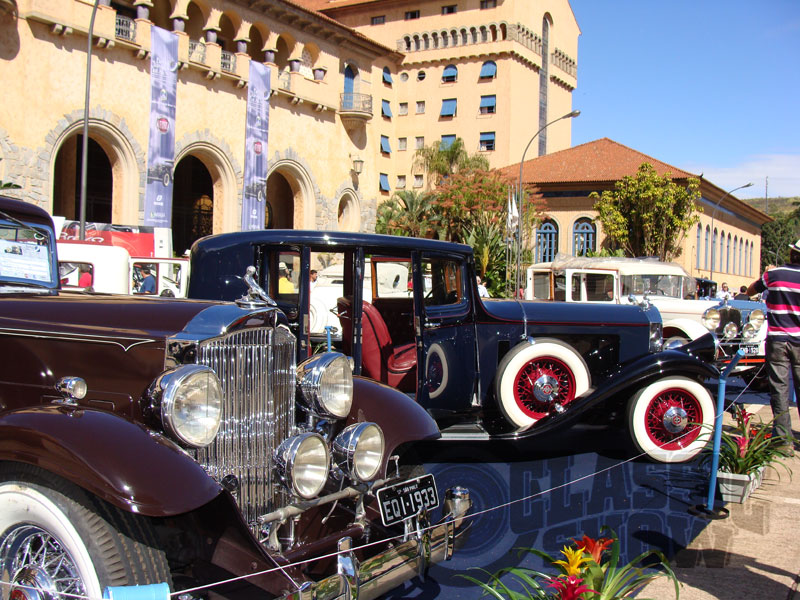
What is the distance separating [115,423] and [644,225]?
34.9 meters

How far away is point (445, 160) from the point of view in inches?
1650

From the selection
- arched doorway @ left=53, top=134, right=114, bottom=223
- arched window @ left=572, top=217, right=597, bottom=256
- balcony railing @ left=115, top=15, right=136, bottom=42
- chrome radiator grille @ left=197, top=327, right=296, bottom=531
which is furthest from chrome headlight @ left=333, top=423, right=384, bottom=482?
arched window @ left=572, top=217, right=597, bottom=256

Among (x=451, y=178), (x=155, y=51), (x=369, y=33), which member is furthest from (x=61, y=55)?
(x=369, y=33)

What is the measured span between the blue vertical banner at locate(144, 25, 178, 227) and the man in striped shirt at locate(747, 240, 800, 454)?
2126 cm

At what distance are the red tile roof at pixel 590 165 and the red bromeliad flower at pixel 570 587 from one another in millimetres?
35248

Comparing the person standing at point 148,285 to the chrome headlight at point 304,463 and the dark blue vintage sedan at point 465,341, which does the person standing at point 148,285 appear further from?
the chrome headlight at point 304,463

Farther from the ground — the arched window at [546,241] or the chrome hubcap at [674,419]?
the arched window at [546,241]

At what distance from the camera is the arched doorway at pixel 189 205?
33.3 metres

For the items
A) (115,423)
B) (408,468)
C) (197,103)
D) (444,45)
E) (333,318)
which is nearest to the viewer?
(115,423)

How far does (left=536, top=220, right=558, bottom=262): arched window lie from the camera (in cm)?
3897

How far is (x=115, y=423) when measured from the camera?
279 cm

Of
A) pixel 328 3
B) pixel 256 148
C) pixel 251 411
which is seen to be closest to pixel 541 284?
pixel 251 411

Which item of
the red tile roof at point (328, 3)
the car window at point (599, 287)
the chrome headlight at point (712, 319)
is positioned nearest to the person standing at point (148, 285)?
the car window at point (599, 287)

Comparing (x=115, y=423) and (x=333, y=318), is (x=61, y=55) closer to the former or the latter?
(x=333, y=318)
